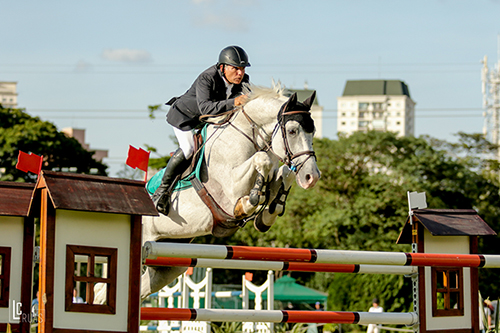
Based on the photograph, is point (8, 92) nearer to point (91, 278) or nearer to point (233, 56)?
point (233, 56)

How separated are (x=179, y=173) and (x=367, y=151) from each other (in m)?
A: 20.6

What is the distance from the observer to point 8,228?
10.3ft

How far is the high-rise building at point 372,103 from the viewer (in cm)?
11962

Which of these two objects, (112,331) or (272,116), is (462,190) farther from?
(112,331)

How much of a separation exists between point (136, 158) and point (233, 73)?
999 mm

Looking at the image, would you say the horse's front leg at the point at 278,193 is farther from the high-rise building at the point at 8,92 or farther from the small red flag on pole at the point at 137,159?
the high-rise building at the point at 8,92

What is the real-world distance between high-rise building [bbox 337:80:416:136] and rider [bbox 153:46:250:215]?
378 feet

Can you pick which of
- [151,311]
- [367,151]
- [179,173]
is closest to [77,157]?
[367,151]

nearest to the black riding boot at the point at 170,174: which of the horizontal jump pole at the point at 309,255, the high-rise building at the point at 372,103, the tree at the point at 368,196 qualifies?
the horizontal jump pole at the point at 309,255

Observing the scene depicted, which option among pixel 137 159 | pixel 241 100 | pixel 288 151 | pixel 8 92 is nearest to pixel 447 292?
pixel 288 151

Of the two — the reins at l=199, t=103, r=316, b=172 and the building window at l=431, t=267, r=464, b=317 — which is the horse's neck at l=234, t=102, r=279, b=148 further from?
the building window at l=431, t=267, r=464, b=317

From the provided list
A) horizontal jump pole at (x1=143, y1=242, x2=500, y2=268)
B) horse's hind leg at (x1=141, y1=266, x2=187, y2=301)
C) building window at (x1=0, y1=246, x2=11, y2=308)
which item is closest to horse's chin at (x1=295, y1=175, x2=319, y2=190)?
horizontal jump pole at (x1=143, y1=242, x2=500, y2=268)

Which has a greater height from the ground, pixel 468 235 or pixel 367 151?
pixel 367 151

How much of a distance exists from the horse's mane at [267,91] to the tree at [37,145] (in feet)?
52.8
